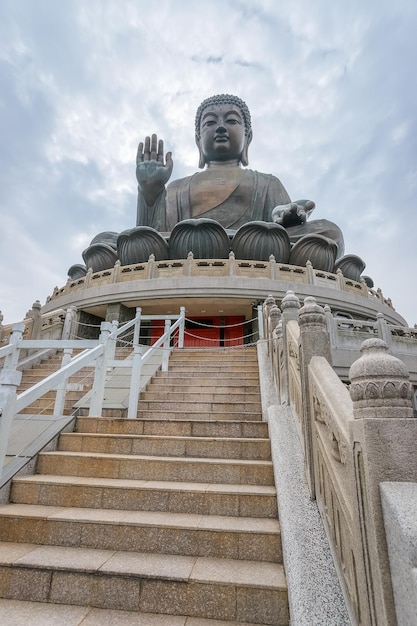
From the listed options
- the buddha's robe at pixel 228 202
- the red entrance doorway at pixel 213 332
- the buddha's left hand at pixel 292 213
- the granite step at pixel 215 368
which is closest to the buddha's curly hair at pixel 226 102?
the buddha's robe at pixel 228 202

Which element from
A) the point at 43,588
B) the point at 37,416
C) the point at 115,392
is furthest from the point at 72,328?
the point at 43,588

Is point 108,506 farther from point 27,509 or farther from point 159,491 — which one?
point 27,509

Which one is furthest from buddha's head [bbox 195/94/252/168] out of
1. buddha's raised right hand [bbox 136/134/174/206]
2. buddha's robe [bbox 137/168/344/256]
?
buddha's raised right hand [bbox 136/134/174/206]

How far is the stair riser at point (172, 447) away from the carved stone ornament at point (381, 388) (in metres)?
1.96

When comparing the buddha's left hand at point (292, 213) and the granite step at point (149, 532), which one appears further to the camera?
the buddha's left hand at point (292, 213)

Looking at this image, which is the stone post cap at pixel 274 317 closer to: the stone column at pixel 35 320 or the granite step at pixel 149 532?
the granite step at pixel 149 532

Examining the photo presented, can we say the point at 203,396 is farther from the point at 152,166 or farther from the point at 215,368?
the point at 152,166

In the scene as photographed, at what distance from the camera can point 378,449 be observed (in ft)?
4.13

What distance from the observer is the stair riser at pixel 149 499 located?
8.08ft

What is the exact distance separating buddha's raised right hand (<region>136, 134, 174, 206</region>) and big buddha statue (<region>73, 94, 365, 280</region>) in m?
0.04

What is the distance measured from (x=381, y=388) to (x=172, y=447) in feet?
7.92

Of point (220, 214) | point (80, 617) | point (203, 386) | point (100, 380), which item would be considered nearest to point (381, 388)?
point (80, 617)

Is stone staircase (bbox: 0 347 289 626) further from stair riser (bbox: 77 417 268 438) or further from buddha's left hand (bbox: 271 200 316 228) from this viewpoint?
buddha's left hand (bbox: 271 200 316 228)

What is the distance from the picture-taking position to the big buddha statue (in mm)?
14383
